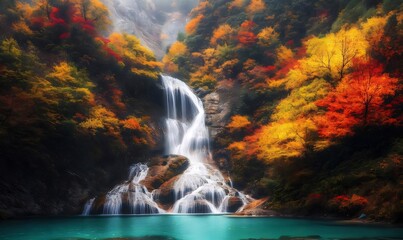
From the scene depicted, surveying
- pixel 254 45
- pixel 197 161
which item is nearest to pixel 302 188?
pixel 197 161

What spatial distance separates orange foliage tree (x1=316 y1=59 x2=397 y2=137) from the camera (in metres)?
15.5

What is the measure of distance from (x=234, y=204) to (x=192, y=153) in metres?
9.33

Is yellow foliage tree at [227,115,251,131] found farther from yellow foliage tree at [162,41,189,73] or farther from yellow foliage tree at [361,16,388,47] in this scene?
yellow foliage tree at [162,41,189,73]

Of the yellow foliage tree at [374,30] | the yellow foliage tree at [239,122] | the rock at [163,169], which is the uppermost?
the yellow foliage tree at [374,30]

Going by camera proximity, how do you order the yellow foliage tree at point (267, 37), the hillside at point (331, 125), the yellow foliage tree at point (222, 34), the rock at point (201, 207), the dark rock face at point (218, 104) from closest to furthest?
the hillside at point (331, 125) → the rock at point (201, 207) → the dark rock face at point (218, 104) → the yellow foliage tree at point (267, 37) → the yellow foliage tree at point (222, 34)

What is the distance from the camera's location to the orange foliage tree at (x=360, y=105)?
1549cm

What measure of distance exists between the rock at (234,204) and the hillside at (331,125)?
2343mm

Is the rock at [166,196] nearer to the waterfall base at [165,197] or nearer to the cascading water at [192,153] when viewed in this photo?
the waterfall base at [165,197]

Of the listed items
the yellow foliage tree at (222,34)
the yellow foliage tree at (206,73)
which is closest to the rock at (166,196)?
the yellow foliage tree at (206,73)

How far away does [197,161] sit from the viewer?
30.0 metres

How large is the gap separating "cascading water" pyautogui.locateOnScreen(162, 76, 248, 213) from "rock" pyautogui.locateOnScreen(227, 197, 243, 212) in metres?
0.26

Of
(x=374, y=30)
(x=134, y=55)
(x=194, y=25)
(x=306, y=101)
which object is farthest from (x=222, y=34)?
(x=306, y=101)

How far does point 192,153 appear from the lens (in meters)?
30.8

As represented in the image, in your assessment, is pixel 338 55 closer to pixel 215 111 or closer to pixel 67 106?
pixel 215 111
